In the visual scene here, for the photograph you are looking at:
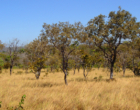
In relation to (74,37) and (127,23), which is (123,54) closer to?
(127,23)

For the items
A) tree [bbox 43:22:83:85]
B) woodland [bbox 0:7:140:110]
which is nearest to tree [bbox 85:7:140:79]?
woodland [bbox 0:7:140:110]

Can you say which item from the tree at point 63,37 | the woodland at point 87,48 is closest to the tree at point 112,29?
the woodland at point 87,48

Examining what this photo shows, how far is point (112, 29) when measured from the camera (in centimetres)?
1752

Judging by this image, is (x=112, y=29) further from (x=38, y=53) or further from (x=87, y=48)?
(x=38, y=53)

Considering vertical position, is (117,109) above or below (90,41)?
below

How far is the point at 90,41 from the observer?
17.6m

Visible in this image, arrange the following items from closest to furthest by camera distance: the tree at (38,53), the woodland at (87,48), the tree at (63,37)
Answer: the woodland at (87,48)
the tree at (63,37)
the tree at (38,53)

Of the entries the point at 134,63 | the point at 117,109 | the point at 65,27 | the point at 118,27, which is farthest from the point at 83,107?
the point at 134,63

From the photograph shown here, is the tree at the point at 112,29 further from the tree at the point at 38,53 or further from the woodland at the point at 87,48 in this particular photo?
the tree at the point at 38,53

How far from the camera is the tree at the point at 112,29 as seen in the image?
17.0 m

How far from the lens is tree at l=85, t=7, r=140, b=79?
17.0 metres

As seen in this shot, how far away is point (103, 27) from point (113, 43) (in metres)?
2.36

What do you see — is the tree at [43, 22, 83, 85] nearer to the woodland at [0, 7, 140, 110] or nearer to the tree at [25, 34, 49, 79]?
the woodland at [0, 7, 140, 110]

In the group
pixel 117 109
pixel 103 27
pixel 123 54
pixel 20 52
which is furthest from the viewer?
pixel 20 52
